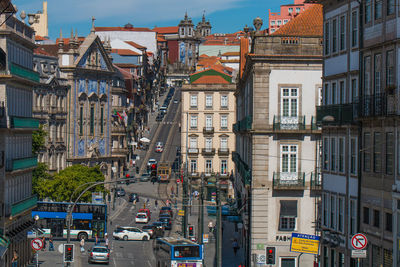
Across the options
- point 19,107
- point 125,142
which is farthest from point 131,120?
point 19,107

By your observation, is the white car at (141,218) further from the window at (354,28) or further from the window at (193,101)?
the window at (354,28)

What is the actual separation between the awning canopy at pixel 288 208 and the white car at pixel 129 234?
2801cm

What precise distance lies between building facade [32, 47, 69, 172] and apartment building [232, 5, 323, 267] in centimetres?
5086

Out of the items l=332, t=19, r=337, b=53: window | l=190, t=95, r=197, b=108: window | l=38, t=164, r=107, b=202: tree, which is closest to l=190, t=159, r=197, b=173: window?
l=190, t=95, r=197, b=108: window

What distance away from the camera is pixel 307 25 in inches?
2117

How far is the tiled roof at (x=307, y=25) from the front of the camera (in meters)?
53.0

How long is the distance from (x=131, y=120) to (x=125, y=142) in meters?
19.6

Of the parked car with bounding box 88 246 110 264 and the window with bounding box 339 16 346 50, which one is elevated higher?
the window with bounding box 339 16 346 50

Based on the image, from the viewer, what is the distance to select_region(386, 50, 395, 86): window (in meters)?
30.5

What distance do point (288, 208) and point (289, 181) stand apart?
1.57 m

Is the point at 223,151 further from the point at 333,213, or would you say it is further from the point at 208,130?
the point at 333,213

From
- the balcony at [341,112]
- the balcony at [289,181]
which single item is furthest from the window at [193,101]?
the balcony at [341,112]

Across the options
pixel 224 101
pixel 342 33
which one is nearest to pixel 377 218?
pixel 342 33

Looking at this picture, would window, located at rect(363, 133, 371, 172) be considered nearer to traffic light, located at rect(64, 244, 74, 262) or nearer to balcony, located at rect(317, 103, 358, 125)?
balcony, located at rect(317, 103, 358, 125)
